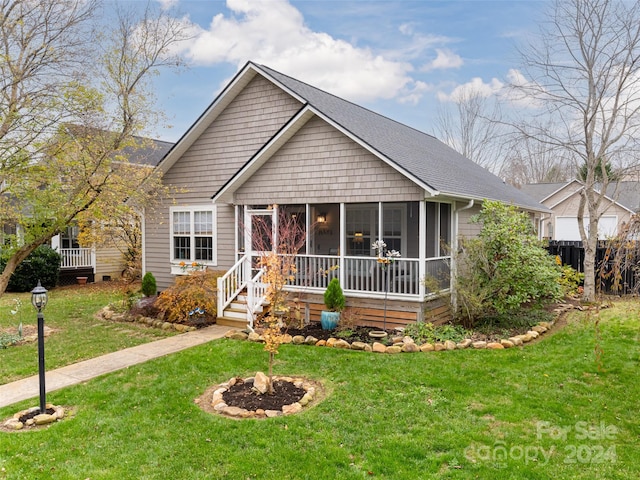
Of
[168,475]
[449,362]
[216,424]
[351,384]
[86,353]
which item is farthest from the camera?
[86,353]

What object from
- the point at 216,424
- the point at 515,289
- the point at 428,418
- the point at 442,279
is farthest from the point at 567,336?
the point at 216,424

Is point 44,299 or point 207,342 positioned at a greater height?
point 44,299

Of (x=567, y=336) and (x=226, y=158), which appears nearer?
(x=567, y=336)

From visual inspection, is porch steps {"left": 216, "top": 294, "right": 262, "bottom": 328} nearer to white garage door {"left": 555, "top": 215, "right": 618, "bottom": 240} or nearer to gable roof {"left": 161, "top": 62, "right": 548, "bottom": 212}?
gable roof {"left": 161, "top": 62, "right": 548, "bottom": 212}

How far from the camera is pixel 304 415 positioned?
5.29 meters

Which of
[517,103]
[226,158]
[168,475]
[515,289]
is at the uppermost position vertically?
[517,103]

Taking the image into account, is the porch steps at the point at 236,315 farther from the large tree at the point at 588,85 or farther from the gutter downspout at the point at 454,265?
the large tree at the point at 588,85

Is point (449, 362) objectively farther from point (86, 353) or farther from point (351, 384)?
point (86, 353)

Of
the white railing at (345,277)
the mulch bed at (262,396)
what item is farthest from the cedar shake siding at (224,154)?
the mulch bed at (262,396)

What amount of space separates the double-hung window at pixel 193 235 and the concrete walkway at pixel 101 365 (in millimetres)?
3496

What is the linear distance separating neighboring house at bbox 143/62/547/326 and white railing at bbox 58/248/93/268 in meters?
6.08

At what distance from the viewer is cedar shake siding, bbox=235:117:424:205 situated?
9523 mm

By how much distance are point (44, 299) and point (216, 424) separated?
9.39 ft

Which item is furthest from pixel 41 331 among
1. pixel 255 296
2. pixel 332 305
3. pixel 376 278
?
pixel 376 278
